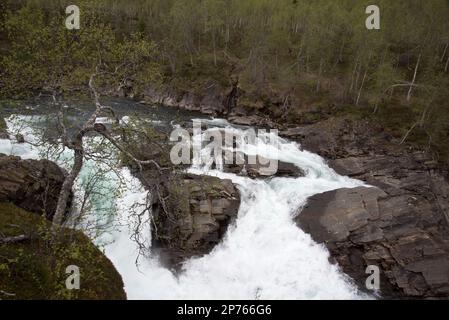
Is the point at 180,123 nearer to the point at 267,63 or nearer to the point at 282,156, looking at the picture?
the point at 282,156

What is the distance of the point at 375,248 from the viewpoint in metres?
20.6

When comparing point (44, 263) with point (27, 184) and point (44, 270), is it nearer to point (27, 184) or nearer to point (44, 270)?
point (44, 270)

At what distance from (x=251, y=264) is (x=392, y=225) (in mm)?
9553

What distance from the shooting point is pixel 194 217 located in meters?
21.0

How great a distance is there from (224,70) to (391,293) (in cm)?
4197

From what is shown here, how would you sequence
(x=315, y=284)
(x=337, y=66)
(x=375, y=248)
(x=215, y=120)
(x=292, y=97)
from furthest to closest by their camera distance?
(x=337, y=66) < (x=292, y=97) < (x=215, y=120) < (x=375, y=248) < (x=315, y=284)

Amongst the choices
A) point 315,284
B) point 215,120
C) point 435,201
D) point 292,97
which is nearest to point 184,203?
point 315,284

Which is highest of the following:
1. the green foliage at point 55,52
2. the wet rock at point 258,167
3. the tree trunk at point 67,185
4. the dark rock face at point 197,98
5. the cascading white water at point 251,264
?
the dark rock face at point 197,98

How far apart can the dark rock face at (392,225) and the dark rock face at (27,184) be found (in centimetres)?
1487

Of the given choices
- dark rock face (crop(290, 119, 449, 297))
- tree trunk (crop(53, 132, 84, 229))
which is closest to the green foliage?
tree trunk (crop(53, 132, 84, 229))

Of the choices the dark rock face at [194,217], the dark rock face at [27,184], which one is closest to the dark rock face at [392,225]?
the dark rock face at [194,217]

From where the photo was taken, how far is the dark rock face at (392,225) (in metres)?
19.4

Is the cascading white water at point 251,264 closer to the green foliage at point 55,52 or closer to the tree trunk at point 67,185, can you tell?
the tree trunk at point 67,185

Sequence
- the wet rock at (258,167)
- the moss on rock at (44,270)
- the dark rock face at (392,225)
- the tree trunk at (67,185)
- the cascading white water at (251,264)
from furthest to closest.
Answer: the wet rock at (258,167) < the dark rock face at (392,225) < the cascading white water at (251,264) < the tree trunk at (67,185) < the moss on rock at (44,270)
